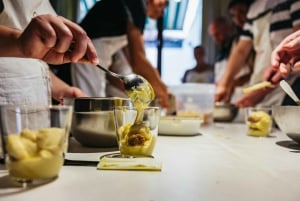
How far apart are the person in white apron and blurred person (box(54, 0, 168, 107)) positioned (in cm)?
55

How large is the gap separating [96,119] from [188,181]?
33 centimetres

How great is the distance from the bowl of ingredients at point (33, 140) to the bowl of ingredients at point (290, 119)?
56 cm

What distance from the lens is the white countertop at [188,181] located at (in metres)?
0.42

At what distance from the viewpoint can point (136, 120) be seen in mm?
669

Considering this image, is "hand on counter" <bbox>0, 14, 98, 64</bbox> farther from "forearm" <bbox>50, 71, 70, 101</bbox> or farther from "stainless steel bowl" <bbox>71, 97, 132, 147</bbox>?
"forearm" <bbox>50, 71, 70, 101</bbox>

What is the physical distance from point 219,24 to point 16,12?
2.67 meters

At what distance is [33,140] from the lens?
440 millimetres

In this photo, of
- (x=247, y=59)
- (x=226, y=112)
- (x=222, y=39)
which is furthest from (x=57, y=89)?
(x=222, y=39)

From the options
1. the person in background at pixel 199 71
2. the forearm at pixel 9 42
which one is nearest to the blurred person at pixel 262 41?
the person in background at pixel 199 71

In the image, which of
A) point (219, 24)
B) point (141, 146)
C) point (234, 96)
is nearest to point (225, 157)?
point (141, 146)

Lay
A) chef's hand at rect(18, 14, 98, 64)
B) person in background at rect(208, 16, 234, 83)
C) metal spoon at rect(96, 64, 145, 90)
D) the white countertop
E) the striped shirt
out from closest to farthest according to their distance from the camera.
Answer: the white countertop < chef's hand at rect(18, 14, 98, 64) < metal spoon at rect(96, 64, 145, 90) < the striped shirt < person in background at rect(208, 16, 234, 83)

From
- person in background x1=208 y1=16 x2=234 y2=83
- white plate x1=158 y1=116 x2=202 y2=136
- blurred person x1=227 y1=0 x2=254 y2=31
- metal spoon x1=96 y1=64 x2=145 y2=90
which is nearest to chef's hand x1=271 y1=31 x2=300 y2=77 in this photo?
white plate x1=158 y1=116 x2=202 y2=136

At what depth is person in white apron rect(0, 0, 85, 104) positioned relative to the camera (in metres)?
0.94

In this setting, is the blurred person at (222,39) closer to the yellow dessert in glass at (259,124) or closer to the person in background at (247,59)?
the person in background at (247,59)
